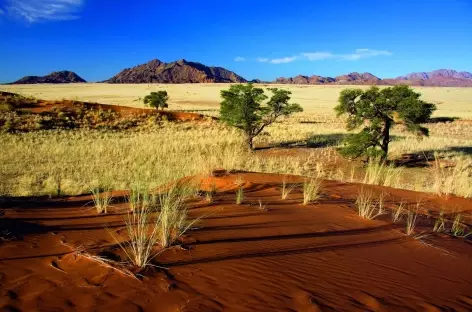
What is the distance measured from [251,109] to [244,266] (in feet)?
65.7

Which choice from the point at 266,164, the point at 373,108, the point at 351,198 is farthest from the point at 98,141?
the point at 351,198

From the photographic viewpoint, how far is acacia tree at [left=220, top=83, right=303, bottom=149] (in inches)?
913

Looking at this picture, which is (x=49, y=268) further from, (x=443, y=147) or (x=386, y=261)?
(x=443, y=147)

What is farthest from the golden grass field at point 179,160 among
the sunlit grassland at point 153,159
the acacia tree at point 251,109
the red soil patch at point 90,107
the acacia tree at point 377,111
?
the red soil patch at point 90,107

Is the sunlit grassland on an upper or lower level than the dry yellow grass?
lower

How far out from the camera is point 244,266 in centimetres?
390

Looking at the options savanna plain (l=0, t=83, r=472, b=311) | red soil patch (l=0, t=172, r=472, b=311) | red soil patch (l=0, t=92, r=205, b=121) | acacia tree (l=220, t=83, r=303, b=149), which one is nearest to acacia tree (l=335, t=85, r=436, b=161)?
acacia tree (l=220, t=83, r=303, b=149)

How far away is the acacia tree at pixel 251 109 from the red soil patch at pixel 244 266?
1688cm

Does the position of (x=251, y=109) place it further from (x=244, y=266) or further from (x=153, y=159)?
(x=244, y=266)

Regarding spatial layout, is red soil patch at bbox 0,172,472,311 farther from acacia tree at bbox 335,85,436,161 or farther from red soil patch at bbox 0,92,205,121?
red soil patch at bbox 0,92,205,121

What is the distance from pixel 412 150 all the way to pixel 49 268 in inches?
870

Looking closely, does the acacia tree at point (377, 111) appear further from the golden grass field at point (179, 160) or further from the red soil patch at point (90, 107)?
the red soil patch at point (90, 107)

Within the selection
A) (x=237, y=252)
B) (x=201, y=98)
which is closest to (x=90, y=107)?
(x=237, y=252)

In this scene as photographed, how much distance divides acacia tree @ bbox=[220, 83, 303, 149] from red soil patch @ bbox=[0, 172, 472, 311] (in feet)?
55.4
